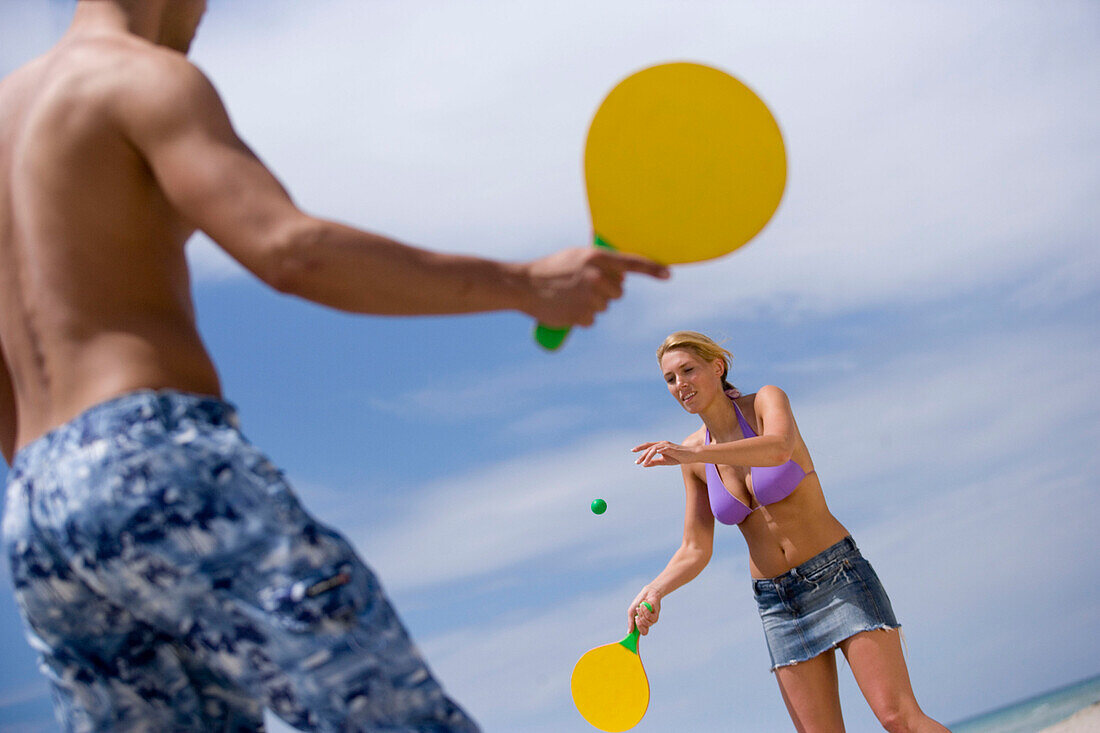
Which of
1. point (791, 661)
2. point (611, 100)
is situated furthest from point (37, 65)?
point (791, 661)

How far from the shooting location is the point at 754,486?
3.11m

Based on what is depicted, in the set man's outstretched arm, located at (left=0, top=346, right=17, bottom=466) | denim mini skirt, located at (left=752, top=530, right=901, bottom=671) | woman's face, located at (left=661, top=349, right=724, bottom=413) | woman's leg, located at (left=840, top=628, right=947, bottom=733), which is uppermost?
woman's face, located at (left=661, top=349, right=724, bottom=413)

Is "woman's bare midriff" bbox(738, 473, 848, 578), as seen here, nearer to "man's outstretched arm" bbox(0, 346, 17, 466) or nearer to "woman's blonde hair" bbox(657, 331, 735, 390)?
"woman's blonde hair" bbox(657, 331, 735, 390)

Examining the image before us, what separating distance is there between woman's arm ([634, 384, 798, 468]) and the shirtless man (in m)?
1.54

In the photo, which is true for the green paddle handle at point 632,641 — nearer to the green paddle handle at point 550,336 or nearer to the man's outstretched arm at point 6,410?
the green paddle handle at point 550,336

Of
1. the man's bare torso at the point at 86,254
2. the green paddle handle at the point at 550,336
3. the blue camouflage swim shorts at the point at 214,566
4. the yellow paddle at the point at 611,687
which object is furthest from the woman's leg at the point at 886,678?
the man's bare torso at the point at 86,254

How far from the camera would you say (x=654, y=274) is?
4.47ft

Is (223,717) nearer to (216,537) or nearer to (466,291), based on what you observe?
(216,537)

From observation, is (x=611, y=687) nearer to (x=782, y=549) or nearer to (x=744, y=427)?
(x=782, y=549)

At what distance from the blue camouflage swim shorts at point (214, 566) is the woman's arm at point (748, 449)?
1.71m

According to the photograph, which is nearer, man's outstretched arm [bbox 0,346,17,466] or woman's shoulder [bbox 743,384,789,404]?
man's outstretched arm [bbox 0,346,17,466]

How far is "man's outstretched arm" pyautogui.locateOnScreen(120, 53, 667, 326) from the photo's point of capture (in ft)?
3.62

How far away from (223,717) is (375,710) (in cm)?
31

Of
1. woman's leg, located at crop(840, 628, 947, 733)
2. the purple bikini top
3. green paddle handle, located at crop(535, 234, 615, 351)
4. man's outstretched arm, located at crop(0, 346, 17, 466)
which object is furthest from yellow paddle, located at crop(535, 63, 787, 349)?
woman's leg, located at crop(840, 628, 947, 733)
